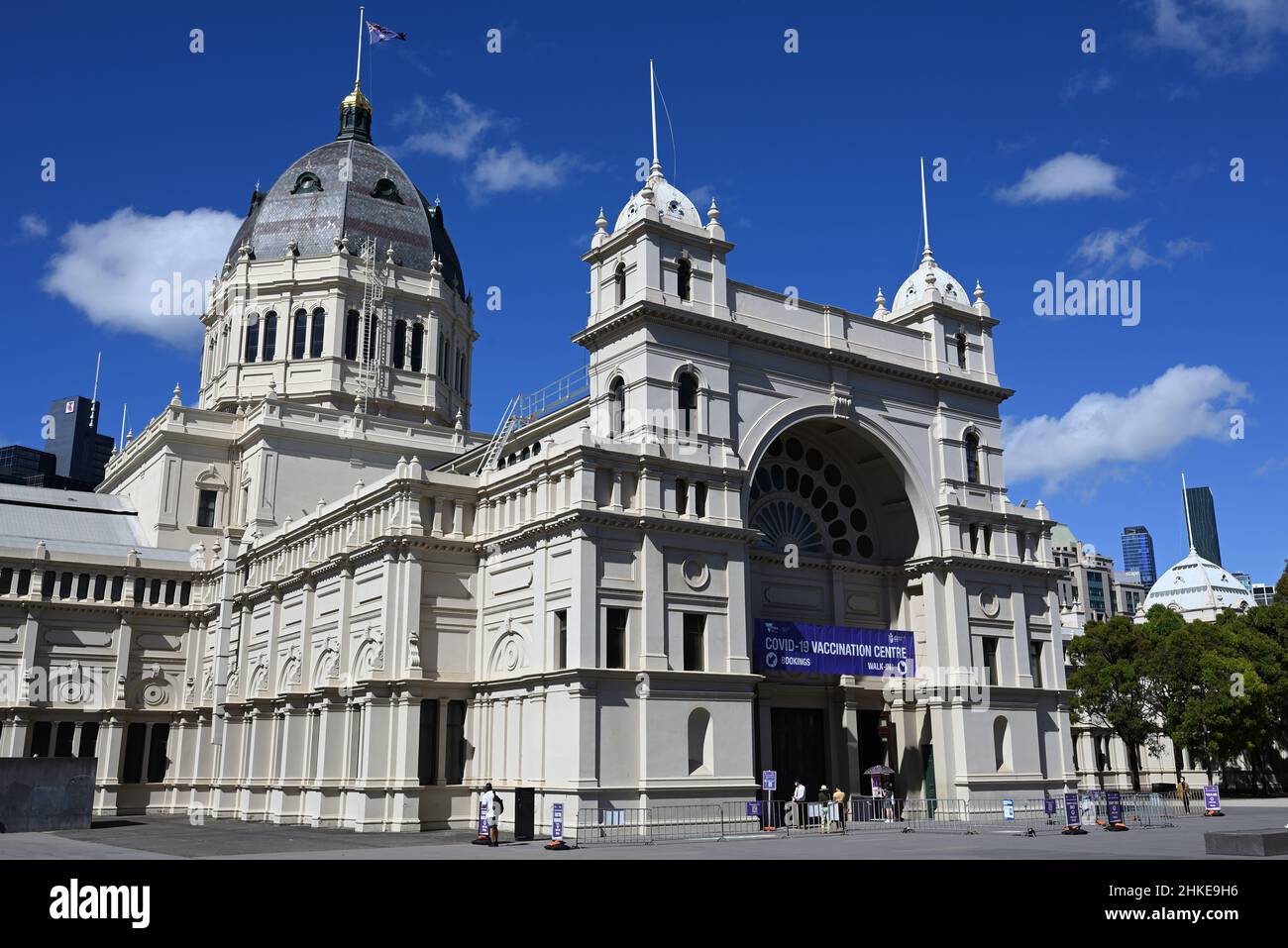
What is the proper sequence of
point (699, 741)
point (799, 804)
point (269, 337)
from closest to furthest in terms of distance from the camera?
point (699, 741)
point (799, 804)
point (269, 337)

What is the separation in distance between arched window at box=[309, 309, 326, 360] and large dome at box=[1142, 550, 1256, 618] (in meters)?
85.2

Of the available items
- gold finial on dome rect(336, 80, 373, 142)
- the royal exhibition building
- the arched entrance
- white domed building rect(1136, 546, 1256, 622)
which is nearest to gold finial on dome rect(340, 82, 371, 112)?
gold finial on dome rect(336, 80, 373, 142)

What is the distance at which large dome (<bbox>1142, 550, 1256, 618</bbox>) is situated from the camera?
377ft

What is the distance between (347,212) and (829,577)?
146 ft

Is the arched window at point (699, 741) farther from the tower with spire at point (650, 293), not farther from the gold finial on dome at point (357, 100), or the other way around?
the gold finial on dome at point (357, 100)

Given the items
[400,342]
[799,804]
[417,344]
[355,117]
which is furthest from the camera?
[355,117]

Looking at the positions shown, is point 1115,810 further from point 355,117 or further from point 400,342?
point 355,117

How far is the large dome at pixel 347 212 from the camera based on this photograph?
7531 cm

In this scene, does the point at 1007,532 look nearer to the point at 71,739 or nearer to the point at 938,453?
the point at 938,453

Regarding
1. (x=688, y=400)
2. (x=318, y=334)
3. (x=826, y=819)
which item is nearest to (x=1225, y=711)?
(x=826, y=819)

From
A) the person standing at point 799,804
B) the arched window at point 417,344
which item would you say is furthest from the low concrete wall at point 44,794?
the arched window at point 417,344

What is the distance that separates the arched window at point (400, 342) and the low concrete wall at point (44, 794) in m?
36.5

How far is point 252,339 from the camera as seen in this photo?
238 feet

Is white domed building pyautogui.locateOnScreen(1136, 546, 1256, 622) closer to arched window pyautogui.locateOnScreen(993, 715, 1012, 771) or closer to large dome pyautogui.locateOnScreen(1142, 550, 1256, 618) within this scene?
large dome pyautogui.locateOnScreen(1142, 550, 1256, 618)
